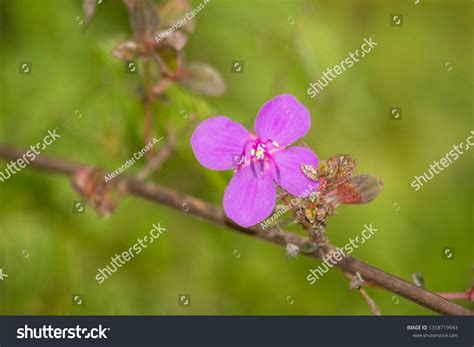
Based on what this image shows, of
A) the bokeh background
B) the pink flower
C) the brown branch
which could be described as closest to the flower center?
the pink flower

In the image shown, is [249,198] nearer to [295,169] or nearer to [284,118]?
[295,169]

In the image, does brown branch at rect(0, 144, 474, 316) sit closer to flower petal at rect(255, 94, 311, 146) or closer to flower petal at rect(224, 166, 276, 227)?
flower petal at rect(224, 166, 276, 227)

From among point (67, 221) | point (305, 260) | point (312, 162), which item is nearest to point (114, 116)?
point (67, 221)

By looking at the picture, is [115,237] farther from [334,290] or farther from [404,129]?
[404,129]

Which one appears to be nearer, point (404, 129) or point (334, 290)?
point (334, 290)

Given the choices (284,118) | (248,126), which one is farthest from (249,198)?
(248,126)

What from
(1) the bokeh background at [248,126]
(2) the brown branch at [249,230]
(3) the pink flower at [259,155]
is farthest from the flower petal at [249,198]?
(1) the bokeh background at [248,126]

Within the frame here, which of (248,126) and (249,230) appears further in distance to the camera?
(248,126)
